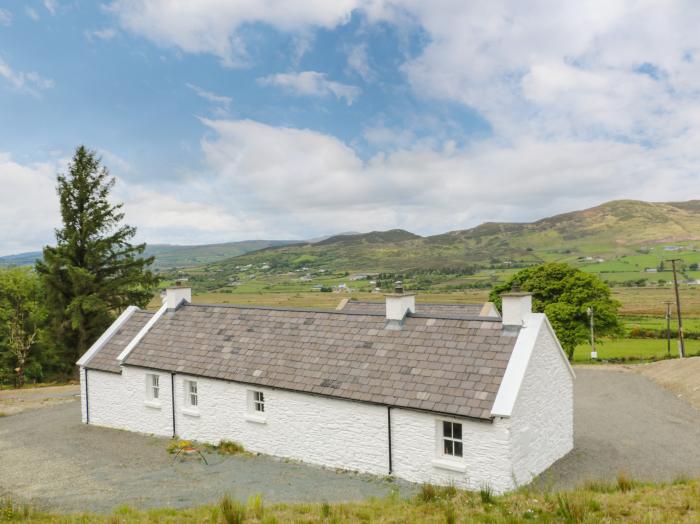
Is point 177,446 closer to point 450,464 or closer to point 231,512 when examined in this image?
point 231,512

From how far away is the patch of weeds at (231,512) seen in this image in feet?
28.1

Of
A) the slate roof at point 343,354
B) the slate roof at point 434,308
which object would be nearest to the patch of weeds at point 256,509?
the slate roof at point 343,354

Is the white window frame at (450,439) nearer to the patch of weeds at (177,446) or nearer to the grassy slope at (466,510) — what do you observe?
the grassy slope at (466,510)

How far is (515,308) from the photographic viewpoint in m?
14.5

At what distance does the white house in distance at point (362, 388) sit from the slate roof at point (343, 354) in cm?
4

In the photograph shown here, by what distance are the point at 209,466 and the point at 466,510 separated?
30.7 feet

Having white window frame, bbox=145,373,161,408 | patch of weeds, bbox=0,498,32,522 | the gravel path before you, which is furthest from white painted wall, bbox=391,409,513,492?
white window frame, bbox=145,373,161,408

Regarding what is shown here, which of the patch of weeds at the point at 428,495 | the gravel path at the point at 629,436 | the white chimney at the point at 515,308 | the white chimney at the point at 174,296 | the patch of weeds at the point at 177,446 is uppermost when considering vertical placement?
the white chimney at the point at 174,296

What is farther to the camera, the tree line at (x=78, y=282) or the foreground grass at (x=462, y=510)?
the tree line at (x=78, y=282)

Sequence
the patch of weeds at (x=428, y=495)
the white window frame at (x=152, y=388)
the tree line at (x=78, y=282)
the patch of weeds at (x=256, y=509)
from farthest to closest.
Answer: the tree line at (x=78, y=282) < the white window frame at (x=152, y=388) < the patch of weeds at (x=428, y=495) < the patch of weeds at (x=256, y=509)

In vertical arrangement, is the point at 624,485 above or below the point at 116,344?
below

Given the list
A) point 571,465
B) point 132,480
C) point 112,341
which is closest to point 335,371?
point 132,480

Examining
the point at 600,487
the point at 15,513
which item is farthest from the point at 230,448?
the point at 600,487

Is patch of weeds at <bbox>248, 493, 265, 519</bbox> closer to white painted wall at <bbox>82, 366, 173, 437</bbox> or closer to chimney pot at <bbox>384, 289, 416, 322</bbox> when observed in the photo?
chimney pot at <bbox>384, 289, 416, 322</bbox>
